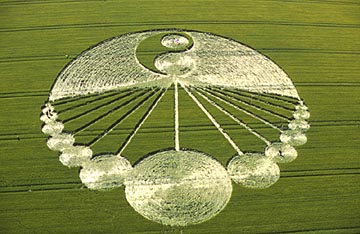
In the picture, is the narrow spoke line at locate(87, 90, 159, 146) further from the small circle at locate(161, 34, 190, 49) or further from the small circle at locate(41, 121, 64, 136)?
the small circle at locate(161, 34, 190, 49)

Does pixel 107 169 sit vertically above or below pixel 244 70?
below

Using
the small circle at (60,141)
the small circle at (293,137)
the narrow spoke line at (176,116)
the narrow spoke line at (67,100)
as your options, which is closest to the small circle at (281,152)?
the small circle at (293,137)

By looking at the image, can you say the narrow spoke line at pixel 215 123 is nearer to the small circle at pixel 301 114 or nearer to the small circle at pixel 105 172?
the small circle at pixel 301 114

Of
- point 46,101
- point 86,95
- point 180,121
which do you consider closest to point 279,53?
point 180,121

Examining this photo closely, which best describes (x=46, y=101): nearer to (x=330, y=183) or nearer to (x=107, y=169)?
(x=107, y=169)

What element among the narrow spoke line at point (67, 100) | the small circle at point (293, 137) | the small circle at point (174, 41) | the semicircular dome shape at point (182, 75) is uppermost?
the small circle at point (174, 41)

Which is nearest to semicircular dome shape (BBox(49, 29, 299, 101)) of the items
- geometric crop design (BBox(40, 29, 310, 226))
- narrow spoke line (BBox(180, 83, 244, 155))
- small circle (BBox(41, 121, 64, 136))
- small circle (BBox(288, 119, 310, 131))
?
geometric crop design (BBox(40, 29, 310, 226))
